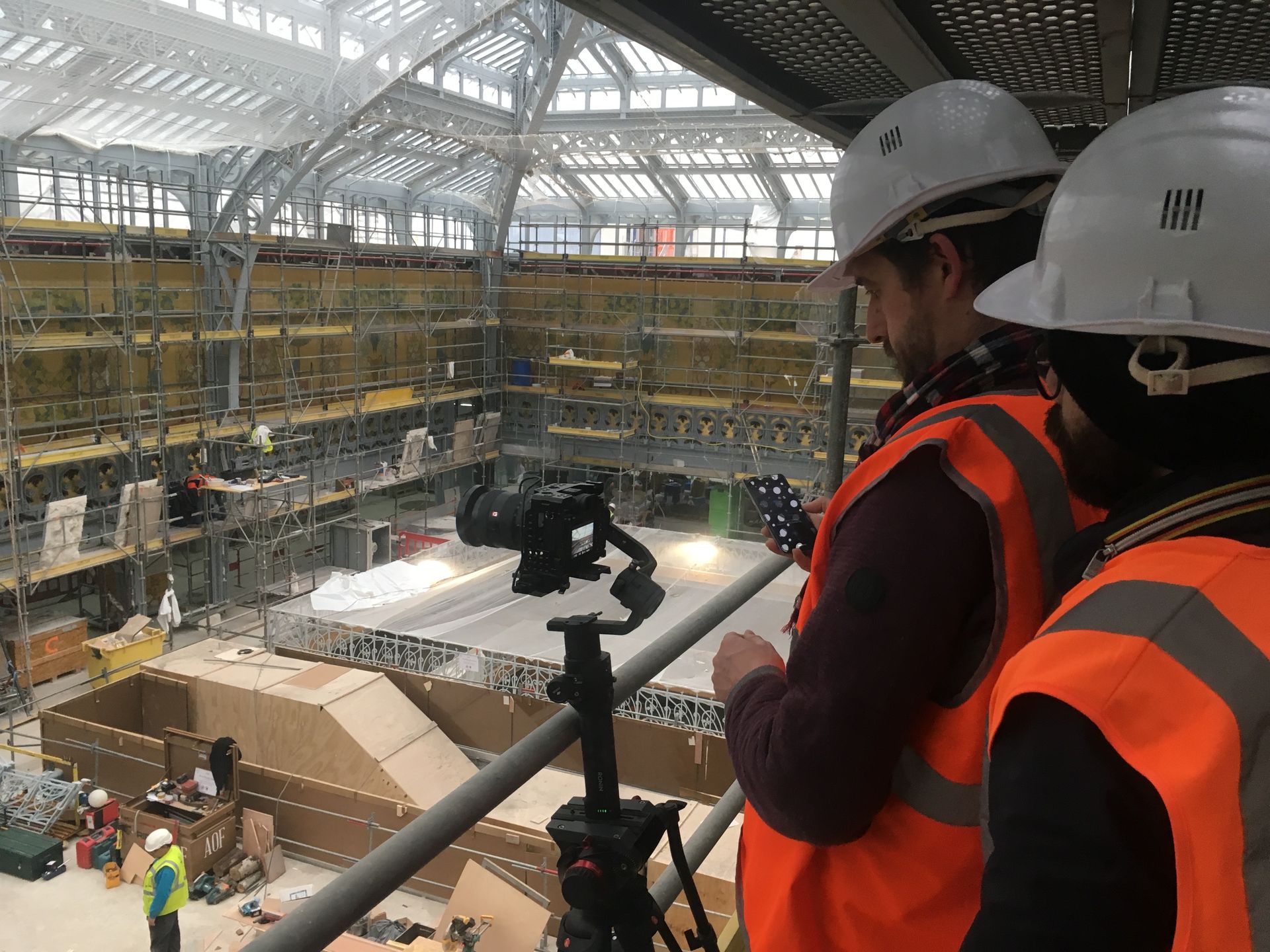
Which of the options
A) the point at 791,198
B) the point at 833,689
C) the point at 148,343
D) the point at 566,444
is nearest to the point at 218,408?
the point at 148,343

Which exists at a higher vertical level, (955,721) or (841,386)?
(841,386)

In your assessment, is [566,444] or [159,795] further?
[566,444]

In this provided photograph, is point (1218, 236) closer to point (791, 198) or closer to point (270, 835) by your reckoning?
point (270, 835)

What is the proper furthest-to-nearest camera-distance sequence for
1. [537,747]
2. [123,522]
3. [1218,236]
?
[123,522] → [537,747] → [1218,236]

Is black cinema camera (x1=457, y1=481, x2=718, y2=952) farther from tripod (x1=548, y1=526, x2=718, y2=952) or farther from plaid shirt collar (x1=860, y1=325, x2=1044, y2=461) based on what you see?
plaid shirt collar (x1=860, y1=325, x2=1044, y2=461)

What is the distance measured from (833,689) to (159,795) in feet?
20.9

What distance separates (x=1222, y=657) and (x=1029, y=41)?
1.27m

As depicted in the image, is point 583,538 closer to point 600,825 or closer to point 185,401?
point 600,825

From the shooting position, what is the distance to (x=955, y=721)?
0.86 meters

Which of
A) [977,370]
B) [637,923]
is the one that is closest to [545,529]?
[637,923]

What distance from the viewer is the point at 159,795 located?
240 inches

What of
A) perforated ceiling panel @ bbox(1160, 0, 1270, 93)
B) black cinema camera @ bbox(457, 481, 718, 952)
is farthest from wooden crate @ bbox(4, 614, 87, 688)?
perforated ceiling panel @ bbox(1160, 0, 1270, 93)

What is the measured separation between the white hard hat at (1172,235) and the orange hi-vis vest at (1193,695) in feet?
0.52

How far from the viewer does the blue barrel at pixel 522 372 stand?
15.4m
